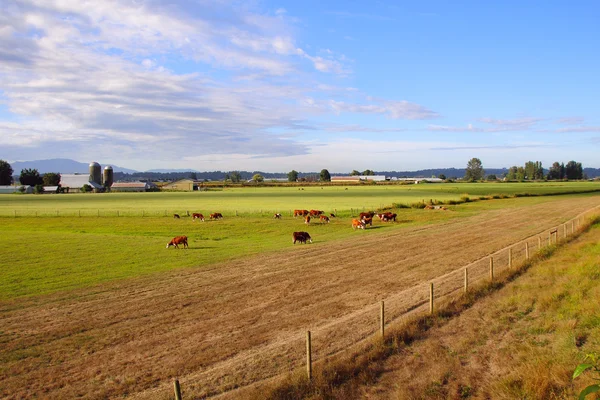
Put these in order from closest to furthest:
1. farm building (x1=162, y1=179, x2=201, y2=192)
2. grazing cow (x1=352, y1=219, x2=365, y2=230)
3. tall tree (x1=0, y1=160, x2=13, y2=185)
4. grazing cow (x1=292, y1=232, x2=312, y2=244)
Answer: grazing cow (x1=292, y1=232, x2=312, y2=244) → grazing cow (x1=352, y1=219, x2=365, y2=230) → farm building (x1=162, y1=179, x2=201, y2=192) → tall tree (x1=0, y1=160, x2=13, y2=185)

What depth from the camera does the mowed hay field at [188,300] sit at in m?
11.3

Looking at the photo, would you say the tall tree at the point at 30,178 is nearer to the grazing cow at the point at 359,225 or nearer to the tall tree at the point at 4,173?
the tall tree at the point at 4,173

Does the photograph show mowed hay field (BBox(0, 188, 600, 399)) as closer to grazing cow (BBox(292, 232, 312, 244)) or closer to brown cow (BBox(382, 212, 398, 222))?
grazing cow (BBox(292, 232, 312, 244))

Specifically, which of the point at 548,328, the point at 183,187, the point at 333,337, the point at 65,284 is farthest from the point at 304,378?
the point at 183,187

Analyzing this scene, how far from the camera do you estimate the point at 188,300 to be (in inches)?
695

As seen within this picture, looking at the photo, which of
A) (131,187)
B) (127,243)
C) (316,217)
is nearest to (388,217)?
(316,217)

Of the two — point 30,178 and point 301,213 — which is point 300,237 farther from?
point 30,178

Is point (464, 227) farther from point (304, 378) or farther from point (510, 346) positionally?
point (304, 378)

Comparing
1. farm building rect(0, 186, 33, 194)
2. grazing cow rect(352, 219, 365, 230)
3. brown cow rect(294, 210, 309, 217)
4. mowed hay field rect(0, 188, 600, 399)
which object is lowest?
mowed hay field rect(0, 188, 600, 399)

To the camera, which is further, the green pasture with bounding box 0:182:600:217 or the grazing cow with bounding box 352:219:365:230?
the green pasture with bounding box 0:182:600:217

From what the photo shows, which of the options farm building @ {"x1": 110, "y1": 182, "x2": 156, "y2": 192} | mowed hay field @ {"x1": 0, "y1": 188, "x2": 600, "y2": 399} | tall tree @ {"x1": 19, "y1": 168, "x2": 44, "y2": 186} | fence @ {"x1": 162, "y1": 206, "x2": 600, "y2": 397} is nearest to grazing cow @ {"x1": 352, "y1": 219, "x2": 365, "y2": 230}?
mowed hay field @ {"x1": 0, "y1": 188, "x2": 600, "y2": 399}

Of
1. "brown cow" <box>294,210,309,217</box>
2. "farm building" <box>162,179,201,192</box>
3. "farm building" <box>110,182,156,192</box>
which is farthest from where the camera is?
"farm building" <box>110,182,156,192</box>

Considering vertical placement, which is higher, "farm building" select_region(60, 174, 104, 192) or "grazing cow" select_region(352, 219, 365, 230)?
"farm building" select_region(60, 174, 104, 192)

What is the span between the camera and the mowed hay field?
446 inches
